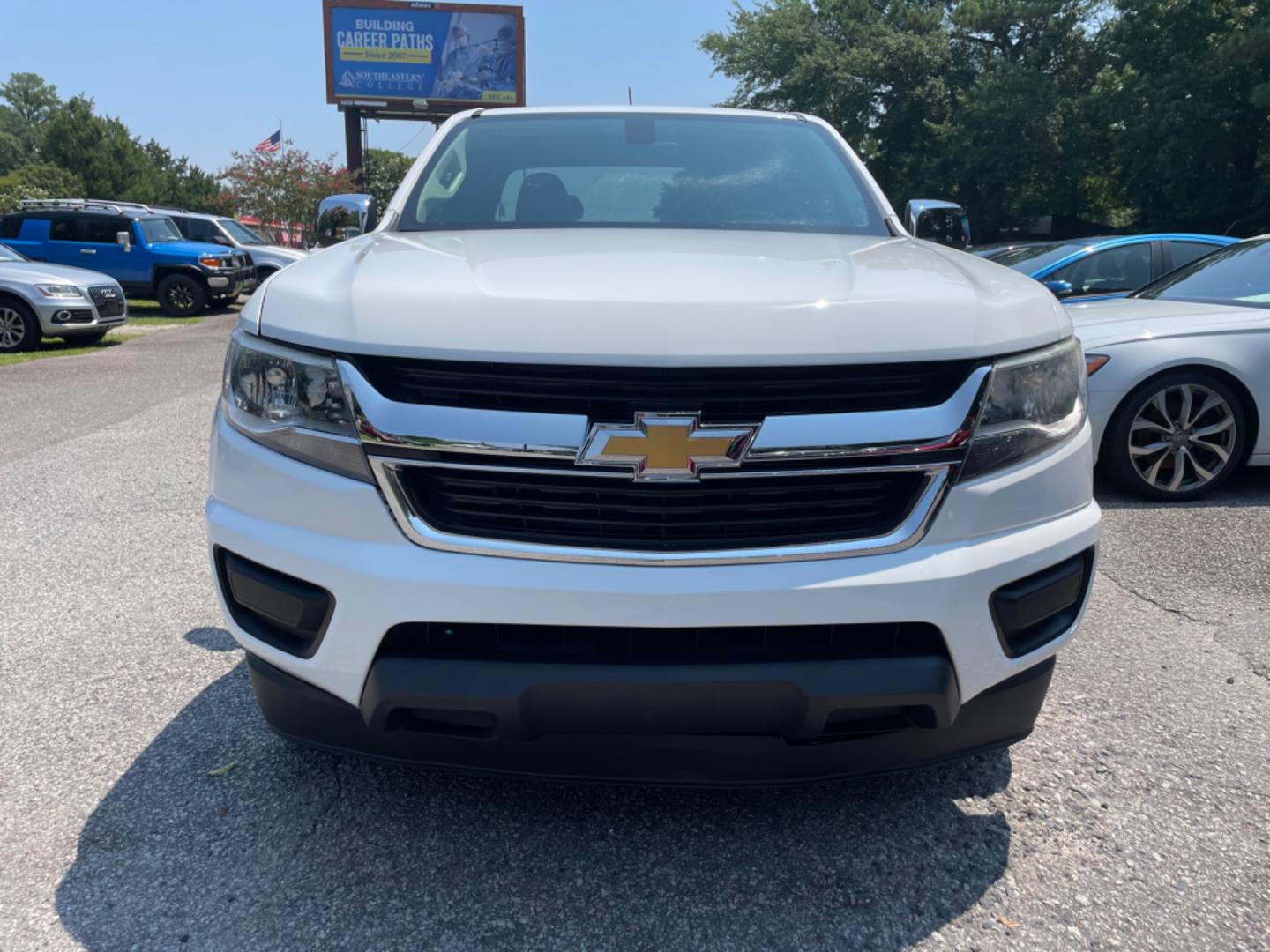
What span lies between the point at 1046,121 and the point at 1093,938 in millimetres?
31224

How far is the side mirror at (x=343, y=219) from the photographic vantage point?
11.5 ft

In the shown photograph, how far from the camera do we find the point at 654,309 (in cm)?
192

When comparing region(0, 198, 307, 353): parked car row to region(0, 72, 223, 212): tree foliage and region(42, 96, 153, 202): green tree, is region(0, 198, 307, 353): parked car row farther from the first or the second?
region(42, 96, 153, 202): green tree

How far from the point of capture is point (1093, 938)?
6.64 feet

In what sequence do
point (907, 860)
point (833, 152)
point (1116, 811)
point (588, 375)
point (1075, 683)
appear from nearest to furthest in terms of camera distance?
point (588, 375) → point (907, 860) → point (1116, 811) → point (1075, 683) → point (833, 152)

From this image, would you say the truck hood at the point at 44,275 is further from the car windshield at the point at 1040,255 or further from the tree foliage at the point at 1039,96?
the tree foliage at the point at 1039,96

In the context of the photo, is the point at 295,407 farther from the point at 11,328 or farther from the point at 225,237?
the point at 225,237

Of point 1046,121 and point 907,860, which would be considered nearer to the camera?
point 907,860

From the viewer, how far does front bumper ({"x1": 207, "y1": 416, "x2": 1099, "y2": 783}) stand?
1863mm

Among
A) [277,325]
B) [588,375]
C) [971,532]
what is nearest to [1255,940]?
[971,532]

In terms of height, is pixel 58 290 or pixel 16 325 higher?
pixel 58 290

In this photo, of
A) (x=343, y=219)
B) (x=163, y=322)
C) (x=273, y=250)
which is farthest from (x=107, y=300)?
(x=343, y=219)

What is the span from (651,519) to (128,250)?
19.2 meters

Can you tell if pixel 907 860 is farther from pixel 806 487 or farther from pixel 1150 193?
pixel 1150 193
